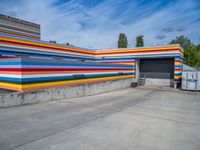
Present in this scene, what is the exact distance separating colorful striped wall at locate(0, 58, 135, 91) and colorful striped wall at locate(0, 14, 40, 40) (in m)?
9.58

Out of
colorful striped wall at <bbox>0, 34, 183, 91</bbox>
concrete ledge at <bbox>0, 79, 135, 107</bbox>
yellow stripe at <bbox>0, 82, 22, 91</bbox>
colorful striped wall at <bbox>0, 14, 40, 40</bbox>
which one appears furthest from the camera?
colorful striped wall at <bbox>0, 14, 40, 40</bbox>

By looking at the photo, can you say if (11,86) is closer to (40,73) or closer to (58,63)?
(40,73)

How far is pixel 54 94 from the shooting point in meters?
8.84

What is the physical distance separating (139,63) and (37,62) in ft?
44.2

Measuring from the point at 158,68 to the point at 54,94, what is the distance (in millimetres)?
13231

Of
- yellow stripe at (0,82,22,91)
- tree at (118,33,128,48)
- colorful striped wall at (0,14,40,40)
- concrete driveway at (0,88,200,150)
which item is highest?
tree at (118,33,128,48)

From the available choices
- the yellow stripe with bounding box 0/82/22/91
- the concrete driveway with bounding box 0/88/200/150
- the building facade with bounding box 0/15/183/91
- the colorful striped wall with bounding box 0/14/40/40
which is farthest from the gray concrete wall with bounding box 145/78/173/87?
the yellow stripe with bounding box 0/82/22/91

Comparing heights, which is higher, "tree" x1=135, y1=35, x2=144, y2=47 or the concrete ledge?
"tree" x1=135, y1=35, x2=144, y2=47

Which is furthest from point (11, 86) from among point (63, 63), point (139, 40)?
point (139, 40)

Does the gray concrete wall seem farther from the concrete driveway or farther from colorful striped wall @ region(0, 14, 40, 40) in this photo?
colorful striped wall @ region(0, 14, 40, 40)

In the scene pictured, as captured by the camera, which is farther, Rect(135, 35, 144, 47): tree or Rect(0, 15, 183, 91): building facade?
Rect(135, 35, 144, 47): tree

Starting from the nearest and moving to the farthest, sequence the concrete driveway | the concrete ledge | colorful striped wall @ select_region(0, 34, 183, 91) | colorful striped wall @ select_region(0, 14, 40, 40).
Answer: the concrete driveway → the concrete ledge → colorful striped wall @ select_region(0, 34, 183, 91) → colorful striped wall @ select_region(0, 14, 40, 40)

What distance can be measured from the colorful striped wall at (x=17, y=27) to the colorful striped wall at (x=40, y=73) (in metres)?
9.58

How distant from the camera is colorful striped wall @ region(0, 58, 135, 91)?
25.3 ft
